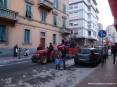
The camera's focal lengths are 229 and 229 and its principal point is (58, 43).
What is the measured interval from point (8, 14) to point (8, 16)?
0.79 feet

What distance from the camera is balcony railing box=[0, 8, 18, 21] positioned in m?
24.8

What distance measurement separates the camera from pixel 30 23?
1264 inches

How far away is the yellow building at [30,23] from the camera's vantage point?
1045 inches

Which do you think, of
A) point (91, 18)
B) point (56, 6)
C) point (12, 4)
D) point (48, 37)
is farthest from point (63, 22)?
point (91, 18)

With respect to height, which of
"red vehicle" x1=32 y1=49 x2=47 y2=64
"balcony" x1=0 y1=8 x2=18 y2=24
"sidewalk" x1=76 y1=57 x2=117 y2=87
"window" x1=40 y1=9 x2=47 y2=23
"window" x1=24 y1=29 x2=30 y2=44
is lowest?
"sidewalk" x1=76 y1=57 x2=117 y2=87

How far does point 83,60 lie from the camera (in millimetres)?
17484

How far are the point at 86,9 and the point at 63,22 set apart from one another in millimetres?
31626

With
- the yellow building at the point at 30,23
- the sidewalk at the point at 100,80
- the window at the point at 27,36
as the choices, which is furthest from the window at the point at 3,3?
the sidewalk at the point at 100,80

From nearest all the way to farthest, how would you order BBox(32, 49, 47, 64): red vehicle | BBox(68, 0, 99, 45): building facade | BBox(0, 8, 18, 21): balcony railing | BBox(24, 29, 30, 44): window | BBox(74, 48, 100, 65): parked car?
BBox(74, 48, 100, 65): parked car < BBox(32, 49, 47, 64): red vehicle < BBox(0, 8, 18, 21): balcony railing < BBox(24, 29, 30, 44): window < BBox(68, 0, 99, 45): building facade

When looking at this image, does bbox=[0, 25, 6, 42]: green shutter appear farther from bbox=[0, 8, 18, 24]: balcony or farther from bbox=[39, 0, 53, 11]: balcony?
bbox=[39, 0, 53, 11]: balcony

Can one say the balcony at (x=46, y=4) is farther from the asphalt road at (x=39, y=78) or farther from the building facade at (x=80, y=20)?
the building facade at (x=80, y=20)

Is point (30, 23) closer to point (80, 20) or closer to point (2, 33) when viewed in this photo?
point (2, 33)

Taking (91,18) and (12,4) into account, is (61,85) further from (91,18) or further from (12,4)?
(91,18)

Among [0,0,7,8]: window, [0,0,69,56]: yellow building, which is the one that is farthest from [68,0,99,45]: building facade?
[0,0,7,8]: window
